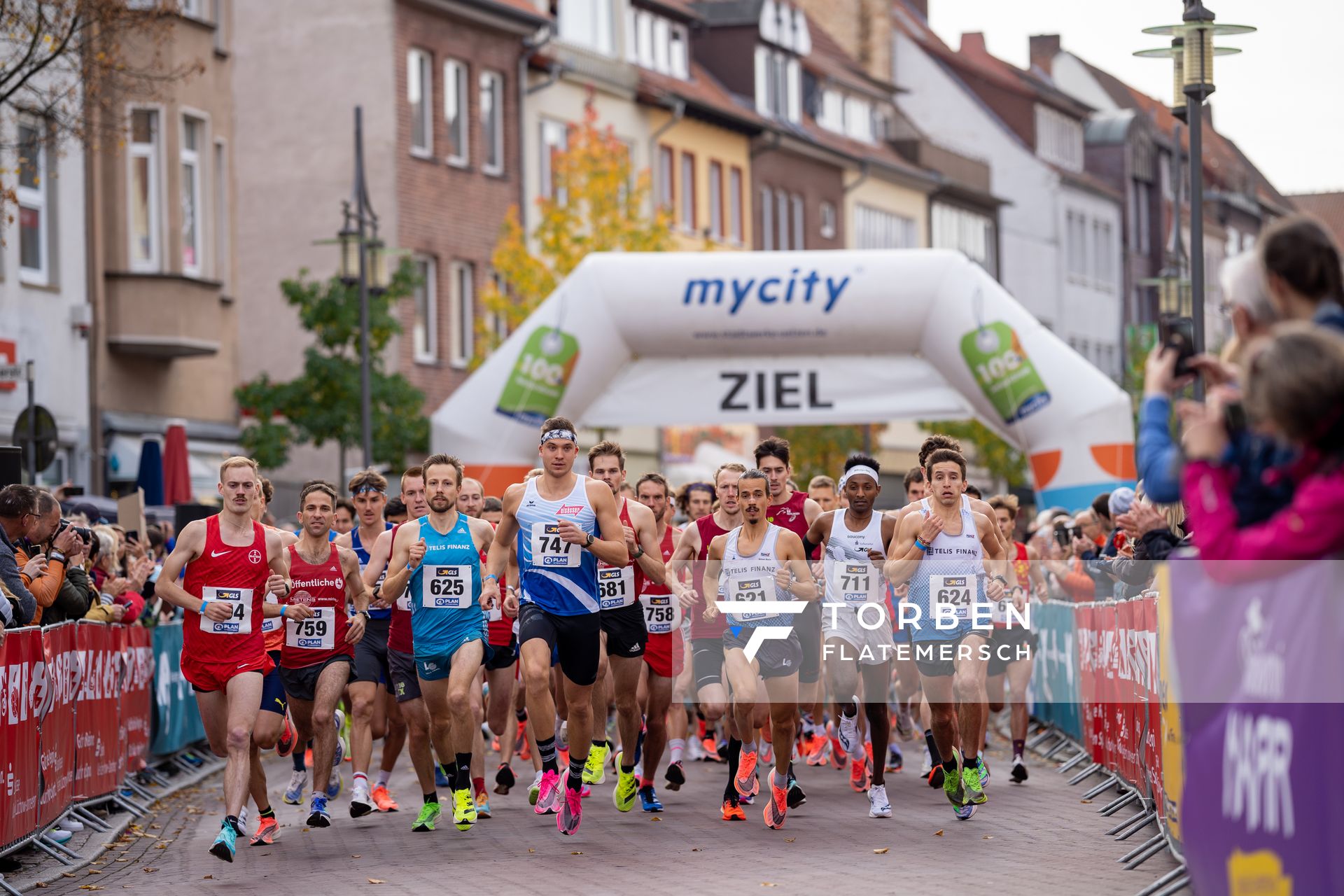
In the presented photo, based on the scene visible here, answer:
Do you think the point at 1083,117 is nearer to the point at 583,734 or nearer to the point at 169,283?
the point at 169,283

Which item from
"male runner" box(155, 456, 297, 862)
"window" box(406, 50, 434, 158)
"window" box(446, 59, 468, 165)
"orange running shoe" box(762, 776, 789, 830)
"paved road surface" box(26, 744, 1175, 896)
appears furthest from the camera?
"window" box(446, 59, 468, 165)

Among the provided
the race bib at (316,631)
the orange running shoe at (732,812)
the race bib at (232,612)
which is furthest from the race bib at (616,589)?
the race bib at (232,612)

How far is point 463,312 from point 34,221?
49.2 feet

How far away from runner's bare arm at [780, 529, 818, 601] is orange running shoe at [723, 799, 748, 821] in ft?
4.00

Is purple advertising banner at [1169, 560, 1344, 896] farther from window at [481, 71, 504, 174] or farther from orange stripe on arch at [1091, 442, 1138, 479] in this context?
window at [481, 71, 504, 174]

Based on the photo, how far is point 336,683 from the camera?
13.6 m

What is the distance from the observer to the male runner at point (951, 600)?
1355 cm

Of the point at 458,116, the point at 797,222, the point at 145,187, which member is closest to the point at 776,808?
the point at 145,187

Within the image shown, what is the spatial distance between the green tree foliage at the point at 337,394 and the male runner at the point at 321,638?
1720 cm

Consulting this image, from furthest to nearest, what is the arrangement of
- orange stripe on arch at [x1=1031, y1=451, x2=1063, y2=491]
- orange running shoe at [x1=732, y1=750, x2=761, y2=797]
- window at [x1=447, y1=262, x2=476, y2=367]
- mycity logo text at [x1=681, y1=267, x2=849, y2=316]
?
window at [x1=447, y1=262, x2=476, y2=367] < mycity logo text at [x1=681, y1=267, x2=849, y2=316] < orange stripe on arch at [x1=1031, y1=451, x2=1063, y2=491] < orange running shoe at [x1=732, y1=750, x2=761, y2=797]

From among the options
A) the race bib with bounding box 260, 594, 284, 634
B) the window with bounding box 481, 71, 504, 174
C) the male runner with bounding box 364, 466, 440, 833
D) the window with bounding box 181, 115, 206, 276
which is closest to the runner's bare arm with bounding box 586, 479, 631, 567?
the male runner with bounding box 364, 466, 440, 833

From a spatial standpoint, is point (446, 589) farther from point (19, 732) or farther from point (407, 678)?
point (19, 732)

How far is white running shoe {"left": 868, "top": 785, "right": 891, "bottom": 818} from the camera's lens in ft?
45.2

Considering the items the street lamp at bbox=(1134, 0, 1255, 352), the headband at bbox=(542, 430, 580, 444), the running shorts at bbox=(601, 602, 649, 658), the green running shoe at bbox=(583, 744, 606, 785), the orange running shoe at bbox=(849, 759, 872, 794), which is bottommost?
the orange running shoe at bbox=(849, 759, 872, 794)
